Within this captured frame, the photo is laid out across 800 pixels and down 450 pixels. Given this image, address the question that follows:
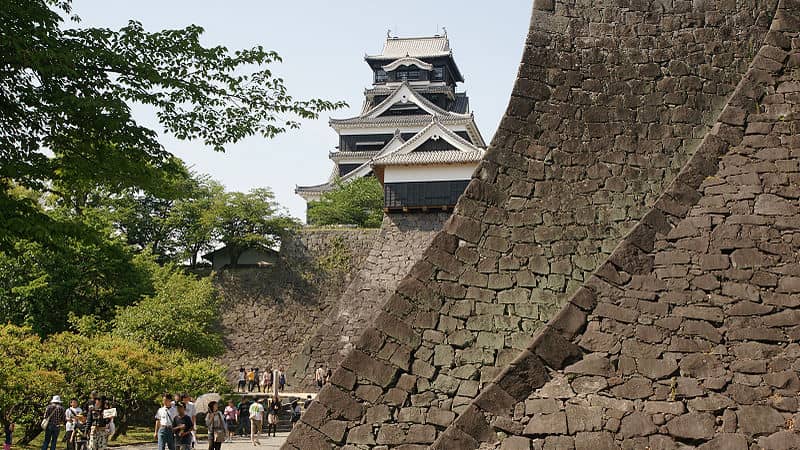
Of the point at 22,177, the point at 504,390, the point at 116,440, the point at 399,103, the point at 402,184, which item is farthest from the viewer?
the point at 399,103

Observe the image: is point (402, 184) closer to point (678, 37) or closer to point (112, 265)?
point (112, 265)

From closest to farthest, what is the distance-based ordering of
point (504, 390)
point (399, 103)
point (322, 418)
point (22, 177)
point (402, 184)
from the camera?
1. point (504, 390)
2. point (322, 418)
3. point (22, 177)
4. point (402, 184)
5. point (399, 103)

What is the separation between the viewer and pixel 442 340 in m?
8.26

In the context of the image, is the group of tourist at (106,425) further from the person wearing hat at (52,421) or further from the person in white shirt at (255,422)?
the person in white shirt at (255,422)

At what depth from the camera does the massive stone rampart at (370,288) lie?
92.0 feet

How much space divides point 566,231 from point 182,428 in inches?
267

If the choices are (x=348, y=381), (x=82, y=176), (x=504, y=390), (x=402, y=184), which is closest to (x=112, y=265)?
(x=402, y=184)

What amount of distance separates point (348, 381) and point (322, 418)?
1.41ft

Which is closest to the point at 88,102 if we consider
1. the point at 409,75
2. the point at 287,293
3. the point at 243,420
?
the point at 243,420

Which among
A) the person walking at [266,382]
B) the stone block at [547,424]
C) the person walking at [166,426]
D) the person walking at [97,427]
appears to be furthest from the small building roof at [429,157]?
the stone block at [547,424]

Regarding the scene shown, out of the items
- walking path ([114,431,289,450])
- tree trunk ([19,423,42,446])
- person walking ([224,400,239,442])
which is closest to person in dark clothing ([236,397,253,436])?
person walking ([224,400,239,442])

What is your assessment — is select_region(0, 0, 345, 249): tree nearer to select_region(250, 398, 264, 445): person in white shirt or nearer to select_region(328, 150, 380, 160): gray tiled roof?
select_region(250, 398, 264, 445): person in white shirt

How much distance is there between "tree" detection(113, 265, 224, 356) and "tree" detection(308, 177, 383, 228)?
12484 millimetres

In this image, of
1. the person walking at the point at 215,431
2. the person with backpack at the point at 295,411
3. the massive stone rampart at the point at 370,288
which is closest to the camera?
the person walking at the point at 215,431
